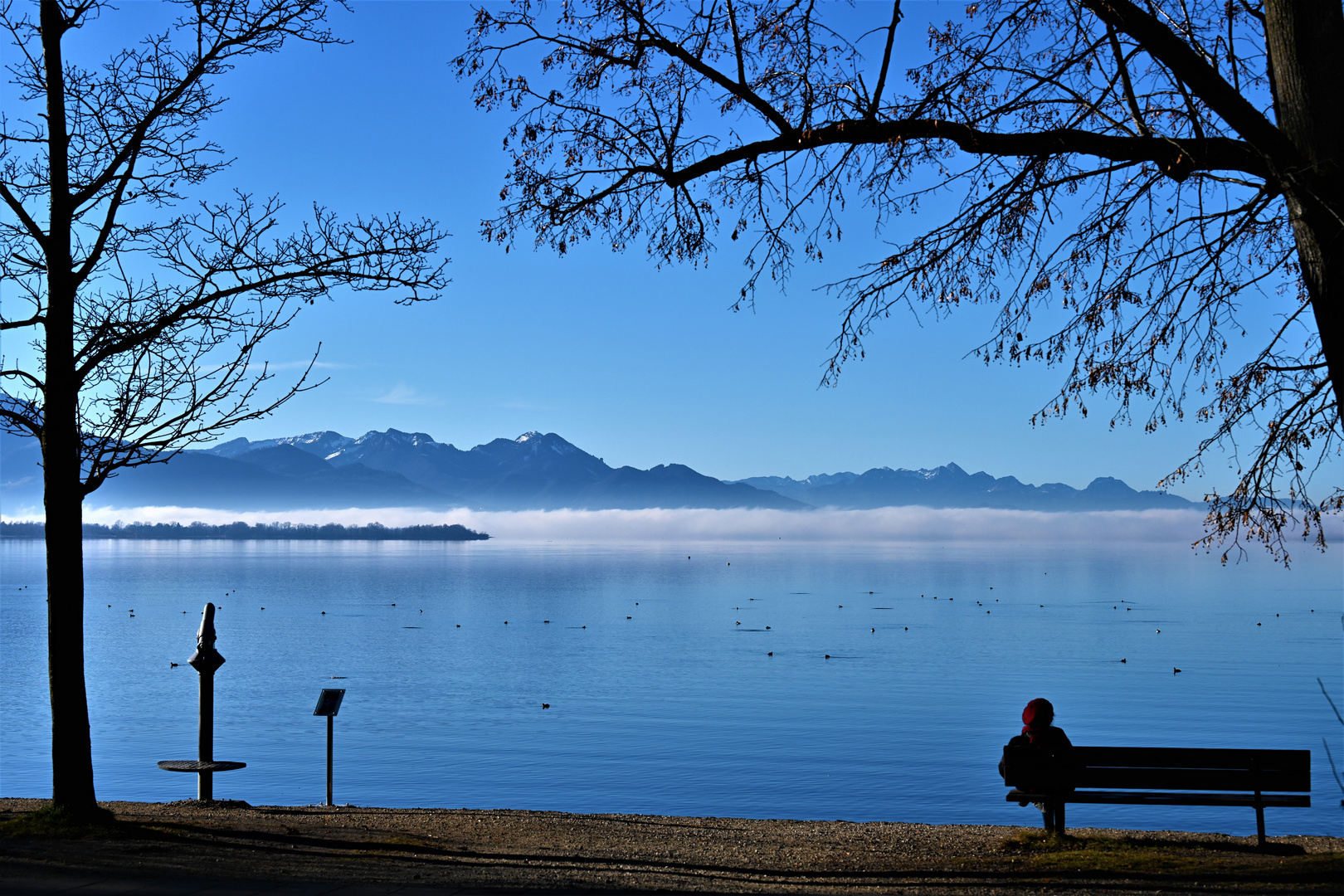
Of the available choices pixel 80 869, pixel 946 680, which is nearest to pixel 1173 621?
pixel 946 680

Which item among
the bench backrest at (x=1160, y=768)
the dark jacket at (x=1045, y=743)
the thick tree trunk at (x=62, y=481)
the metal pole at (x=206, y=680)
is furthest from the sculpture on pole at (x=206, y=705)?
the bench backrest at (x=1160, y=768)

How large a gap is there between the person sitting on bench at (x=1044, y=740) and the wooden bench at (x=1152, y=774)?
0.02 metres

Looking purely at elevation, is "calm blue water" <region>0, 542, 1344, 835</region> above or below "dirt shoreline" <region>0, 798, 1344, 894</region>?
below

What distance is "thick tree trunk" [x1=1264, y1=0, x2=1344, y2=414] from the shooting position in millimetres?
8297

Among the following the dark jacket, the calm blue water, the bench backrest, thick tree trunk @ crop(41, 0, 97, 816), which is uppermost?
thick tree trunk @ crop(41, 0, 97, 816)

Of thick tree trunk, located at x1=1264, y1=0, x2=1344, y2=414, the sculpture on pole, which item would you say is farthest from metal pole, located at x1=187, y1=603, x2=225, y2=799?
thick tree trunk, located at x1=1264, y1=0, x2=1344, y2=414

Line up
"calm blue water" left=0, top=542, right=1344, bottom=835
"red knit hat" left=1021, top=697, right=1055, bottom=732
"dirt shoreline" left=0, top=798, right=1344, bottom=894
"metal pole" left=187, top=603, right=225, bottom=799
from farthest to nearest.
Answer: "calm blue water" left=0, top=542, right=1344, bottom=835, "metal pole" left=187, top=603, right=225, bottom=799, "red knit hat" left=1021, top=697, right=1055, bottom=732, "dirt shoreline" left=0, top=798, right=1344, bottom=894

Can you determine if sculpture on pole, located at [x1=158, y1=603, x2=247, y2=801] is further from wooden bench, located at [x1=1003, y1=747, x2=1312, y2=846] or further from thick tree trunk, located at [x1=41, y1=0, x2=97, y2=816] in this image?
wooden bench, located at [x1=1003, y1=747, x2=1312, y2=846]

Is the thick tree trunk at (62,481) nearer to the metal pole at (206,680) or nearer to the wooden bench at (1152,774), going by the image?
the metal pole at (206,680)

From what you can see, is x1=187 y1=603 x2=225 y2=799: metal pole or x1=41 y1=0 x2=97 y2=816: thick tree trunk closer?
x1=41 y1=0 x2=97 y2=816: thick tree trunk

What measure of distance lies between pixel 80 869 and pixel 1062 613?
81.1 metres

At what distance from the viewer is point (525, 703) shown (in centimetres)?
3928

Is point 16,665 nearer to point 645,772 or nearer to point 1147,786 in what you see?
point 645,772

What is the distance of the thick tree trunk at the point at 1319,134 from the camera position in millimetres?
8297
